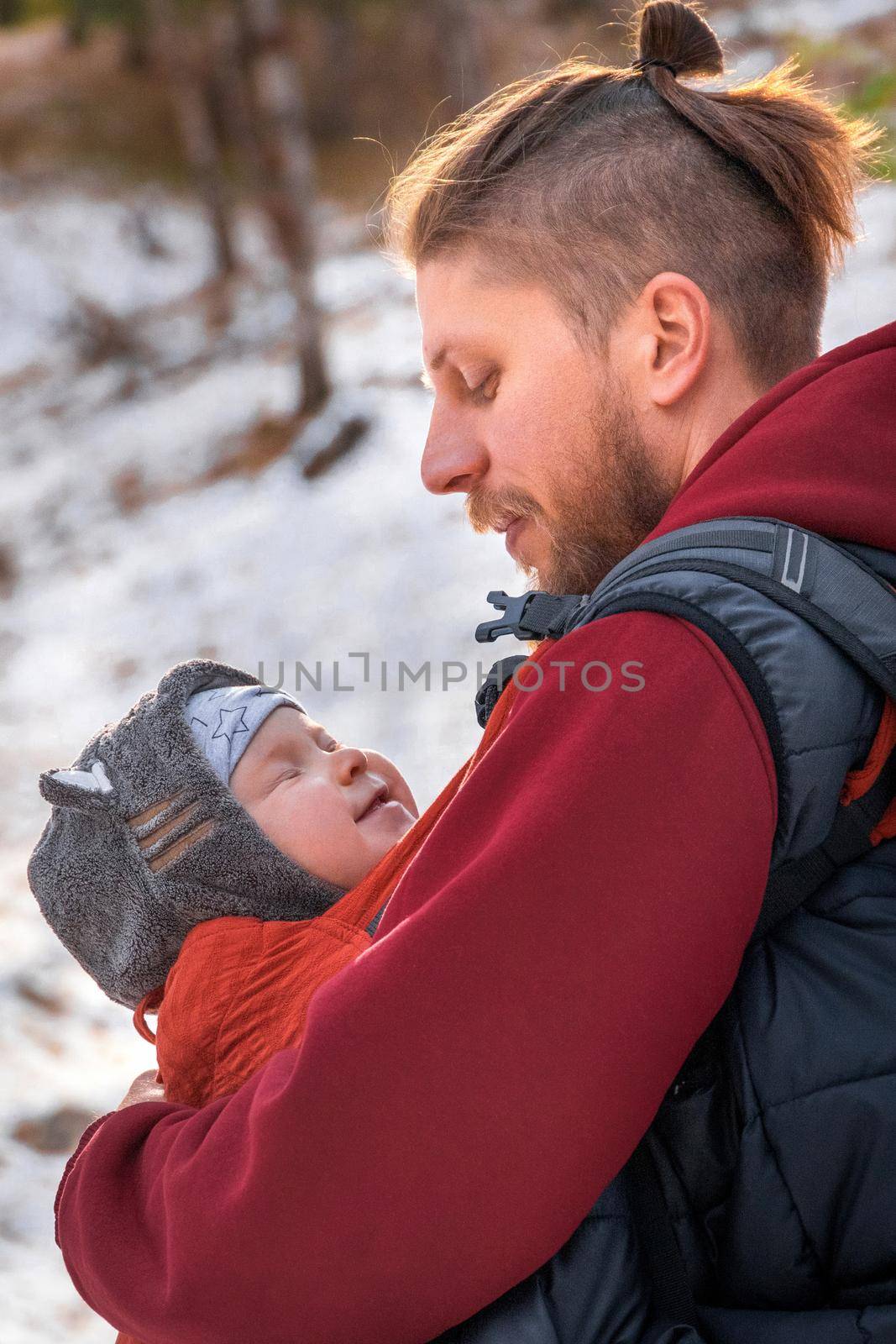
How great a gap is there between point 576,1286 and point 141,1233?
0.40 meters

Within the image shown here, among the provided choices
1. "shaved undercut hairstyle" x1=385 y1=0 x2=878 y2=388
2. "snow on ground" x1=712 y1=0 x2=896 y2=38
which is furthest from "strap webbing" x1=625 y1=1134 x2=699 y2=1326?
"snow on ground" x1=712 y1=0 x2=896 y2=38

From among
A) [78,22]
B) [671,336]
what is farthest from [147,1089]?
[78,22]

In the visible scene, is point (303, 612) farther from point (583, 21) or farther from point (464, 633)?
point (583, 21)

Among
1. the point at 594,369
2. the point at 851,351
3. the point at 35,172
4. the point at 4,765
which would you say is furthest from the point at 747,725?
the point at 35,172

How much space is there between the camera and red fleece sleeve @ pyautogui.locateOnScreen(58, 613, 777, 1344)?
38.1 inches

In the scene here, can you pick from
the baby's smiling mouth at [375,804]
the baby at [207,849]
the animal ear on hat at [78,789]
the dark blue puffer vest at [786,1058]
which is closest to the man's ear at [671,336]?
the dark blue puffer vest at [786,1058]

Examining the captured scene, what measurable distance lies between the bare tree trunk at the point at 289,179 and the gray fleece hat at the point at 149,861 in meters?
7.24

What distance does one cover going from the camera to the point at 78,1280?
1.28 metres

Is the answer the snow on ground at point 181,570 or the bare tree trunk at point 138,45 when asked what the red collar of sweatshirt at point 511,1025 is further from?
the bare tree trunk at point 138,45

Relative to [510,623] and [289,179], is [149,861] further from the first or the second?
[289,179]

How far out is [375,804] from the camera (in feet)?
6.33

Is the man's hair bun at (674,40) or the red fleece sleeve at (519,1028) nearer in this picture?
the red fleece sleeve at (519,1028)

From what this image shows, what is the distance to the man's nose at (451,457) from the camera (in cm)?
160

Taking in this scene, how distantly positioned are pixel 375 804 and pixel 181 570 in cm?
603
